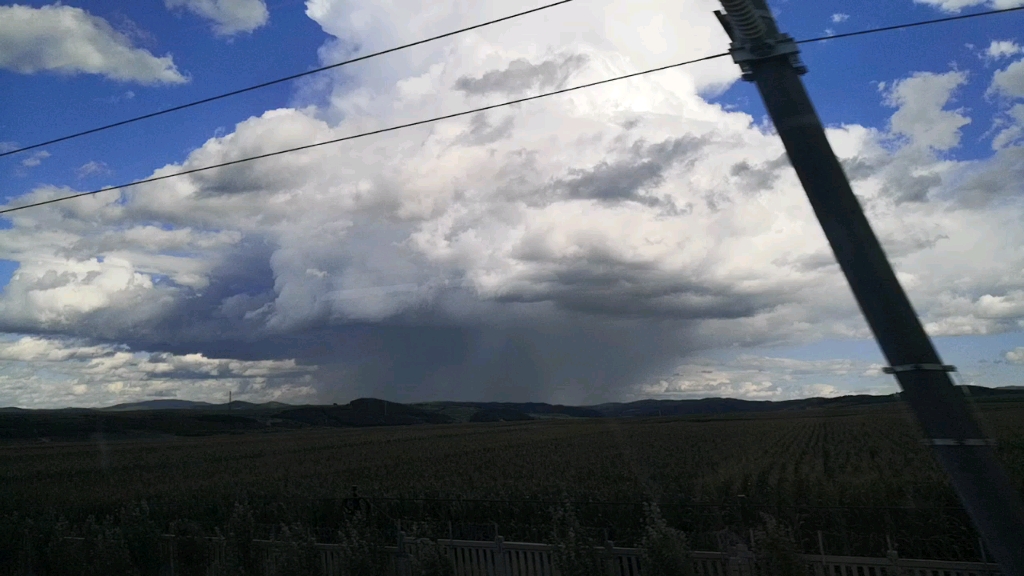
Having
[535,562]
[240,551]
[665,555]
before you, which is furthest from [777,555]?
[240,551]

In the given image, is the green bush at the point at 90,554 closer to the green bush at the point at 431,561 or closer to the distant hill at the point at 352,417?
the green bush at the point at 431,561

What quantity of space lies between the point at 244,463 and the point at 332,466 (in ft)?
30.8

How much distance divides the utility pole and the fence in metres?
5.11

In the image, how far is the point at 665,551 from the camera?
33.8 feet

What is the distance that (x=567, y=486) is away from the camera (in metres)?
30.1

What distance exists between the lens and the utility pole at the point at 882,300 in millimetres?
5000

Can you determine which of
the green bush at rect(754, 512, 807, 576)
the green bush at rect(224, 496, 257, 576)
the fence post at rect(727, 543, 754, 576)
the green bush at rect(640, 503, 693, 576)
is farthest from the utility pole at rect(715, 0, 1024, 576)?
the green bush at rect(224, 496, 257, 576)

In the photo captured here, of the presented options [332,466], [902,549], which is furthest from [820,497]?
[332,466]

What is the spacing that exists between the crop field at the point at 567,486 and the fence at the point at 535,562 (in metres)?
1.05

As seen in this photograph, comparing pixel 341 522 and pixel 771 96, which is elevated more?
pixel 771 96

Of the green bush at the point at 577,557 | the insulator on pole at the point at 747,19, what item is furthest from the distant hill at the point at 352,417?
the insulator on pole at the point at 747,19

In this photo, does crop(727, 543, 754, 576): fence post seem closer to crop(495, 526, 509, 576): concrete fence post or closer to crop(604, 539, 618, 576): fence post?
crop(604, 539, 618, 576): fence post

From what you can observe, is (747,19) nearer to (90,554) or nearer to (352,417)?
(90,554)

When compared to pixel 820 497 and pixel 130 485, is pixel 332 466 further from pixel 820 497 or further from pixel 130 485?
pixel 820 497
